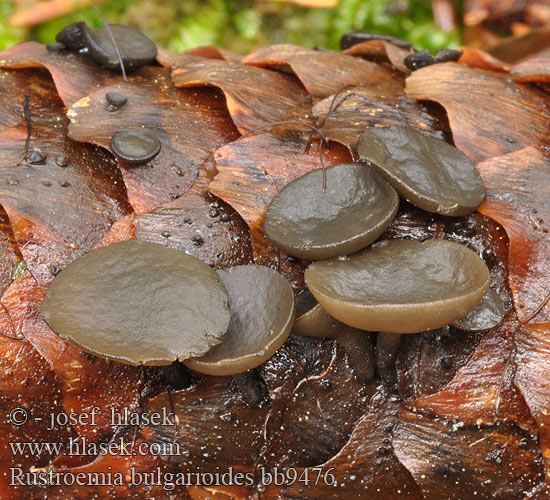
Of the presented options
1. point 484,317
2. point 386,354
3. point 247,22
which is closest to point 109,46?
point 386,354

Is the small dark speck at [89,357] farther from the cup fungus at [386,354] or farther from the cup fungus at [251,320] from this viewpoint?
the cup fungus at [386,354]

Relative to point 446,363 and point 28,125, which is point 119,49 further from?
point 446,363

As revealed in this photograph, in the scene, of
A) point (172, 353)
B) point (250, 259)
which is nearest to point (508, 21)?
point (250, 259)

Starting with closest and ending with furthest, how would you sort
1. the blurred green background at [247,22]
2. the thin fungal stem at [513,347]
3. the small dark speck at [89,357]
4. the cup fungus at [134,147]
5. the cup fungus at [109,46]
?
the thin fungal stem at [513,347]
the small dark speck at [89,357]
the cup fungus at [134,147]
the cup fungus at [109,46]
the blurred green background at [247,22]

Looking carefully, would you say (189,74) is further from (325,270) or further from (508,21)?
(508,21)

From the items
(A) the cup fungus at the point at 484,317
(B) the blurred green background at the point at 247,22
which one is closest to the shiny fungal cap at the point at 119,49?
(A) the cup fungus at the point at 484,317
